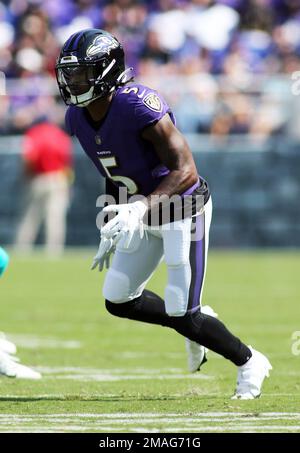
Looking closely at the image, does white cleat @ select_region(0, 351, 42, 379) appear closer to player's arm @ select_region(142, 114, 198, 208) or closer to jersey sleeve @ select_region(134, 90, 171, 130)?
player's arm @ select_region(142, 114, 198, 208)

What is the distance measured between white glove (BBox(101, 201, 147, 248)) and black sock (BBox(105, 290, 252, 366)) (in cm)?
53

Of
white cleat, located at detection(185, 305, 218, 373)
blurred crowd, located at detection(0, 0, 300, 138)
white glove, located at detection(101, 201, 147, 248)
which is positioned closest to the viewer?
white glove, located at detection(101, 201, 147, 248)

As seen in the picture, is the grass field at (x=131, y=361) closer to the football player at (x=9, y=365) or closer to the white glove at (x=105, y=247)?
the football player at (x=9, y=365)

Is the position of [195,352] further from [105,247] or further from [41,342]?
[41,342]

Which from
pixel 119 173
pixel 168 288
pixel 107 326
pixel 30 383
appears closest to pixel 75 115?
pixel 119 173

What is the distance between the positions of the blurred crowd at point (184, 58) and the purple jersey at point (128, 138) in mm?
7810

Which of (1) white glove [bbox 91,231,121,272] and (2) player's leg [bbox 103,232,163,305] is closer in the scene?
(1) white glove [bbox 91,231,121,272]

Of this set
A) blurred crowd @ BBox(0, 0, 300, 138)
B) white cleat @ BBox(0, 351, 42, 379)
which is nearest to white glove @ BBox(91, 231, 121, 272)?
white cleat @ BBox(0, 351, 42, 379)

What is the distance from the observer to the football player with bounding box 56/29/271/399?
4645 millimetres

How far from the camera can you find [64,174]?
1323cm

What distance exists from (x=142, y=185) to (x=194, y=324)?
0.66m

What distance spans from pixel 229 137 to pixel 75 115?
8438mm

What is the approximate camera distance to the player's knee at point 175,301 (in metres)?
4.77
